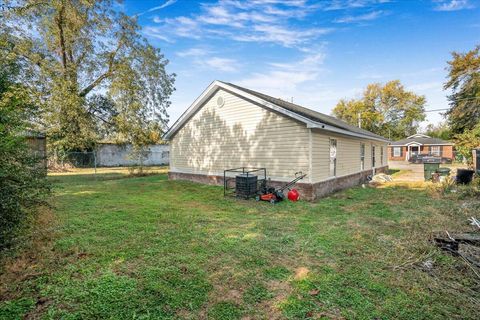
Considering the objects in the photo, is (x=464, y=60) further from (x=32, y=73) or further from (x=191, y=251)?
(x=32, y=73)

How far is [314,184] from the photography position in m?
8.54

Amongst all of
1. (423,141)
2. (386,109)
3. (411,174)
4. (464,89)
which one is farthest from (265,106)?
(386,109)

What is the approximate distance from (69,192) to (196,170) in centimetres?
557

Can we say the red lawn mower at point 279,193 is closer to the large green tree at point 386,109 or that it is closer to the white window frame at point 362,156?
the white window frame at point 362,156

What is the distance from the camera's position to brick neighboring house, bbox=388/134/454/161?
31859mm

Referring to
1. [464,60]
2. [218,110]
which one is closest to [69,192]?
[218,110]

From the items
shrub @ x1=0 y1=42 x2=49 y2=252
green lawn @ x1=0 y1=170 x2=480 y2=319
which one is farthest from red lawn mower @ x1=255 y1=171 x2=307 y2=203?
shrub @ x1=0 y1=42 x2=49 y2=252

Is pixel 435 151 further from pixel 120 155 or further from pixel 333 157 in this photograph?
pixel 120 155

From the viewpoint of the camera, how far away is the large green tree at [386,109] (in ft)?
142

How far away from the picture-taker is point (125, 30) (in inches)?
763

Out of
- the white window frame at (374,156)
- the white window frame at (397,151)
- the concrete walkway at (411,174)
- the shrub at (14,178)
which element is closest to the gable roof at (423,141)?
the white window frame at (397,151)

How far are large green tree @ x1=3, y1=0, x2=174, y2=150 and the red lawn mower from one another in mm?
13548

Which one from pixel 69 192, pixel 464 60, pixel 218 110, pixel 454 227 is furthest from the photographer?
pixel 464 60

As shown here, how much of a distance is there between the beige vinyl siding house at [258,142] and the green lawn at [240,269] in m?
2.94
